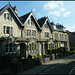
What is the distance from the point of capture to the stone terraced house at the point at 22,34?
17516 mm

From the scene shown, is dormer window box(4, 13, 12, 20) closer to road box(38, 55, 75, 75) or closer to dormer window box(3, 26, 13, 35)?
dormer window box(3, 26, 13, 35)

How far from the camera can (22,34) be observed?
A: 2075cm

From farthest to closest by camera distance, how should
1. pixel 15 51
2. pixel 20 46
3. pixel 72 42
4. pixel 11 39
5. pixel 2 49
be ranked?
pixel 72 42, pixel 20 46, pixel 15 51, pixel 11 39, pixel 2 49

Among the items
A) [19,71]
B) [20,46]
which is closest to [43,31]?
[20,46]

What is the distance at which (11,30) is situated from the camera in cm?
1916

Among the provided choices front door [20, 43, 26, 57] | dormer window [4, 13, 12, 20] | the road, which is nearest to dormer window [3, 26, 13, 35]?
dormer window [4, 13, 12, 20]

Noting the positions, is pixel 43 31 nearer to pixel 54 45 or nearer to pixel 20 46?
pixel 54 45

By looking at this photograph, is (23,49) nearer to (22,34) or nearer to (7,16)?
(22,34)

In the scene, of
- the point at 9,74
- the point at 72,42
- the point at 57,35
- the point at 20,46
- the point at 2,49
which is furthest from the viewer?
the point at 72,42

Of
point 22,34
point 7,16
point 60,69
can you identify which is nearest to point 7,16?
point 7,16

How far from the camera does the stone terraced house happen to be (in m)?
17.5

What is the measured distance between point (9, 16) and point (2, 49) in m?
7.09

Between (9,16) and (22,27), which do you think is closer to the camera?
(9,16)

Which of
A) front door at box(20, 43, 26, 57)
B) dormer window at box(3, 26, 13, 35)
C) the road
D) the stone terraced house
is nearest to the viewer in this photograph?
the road
